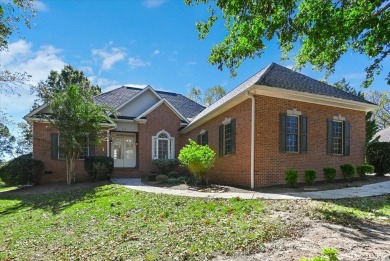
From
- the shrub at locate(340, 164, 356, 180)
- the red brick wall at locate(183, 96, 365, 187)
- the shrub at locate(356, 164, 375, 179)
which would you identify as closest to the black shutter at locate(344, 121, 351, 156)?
the red brick wall at locate(183, 96, 365, 187)

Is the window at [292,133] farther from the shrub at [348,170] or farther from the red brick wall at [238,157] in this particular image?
the shrub at [348,170]

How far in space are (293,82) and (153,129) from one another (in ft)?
30.4

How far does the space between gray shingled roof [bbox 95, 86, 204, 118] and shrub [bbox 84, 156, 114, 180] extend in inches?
171

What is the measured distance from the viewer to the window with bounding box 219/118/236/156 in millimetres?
13328

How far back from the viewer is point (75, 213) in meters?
9.23

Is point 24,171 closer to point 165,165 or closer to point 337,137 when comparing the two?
point 165,165

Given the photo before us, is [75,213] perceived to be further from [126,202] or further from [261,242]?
[261,242]

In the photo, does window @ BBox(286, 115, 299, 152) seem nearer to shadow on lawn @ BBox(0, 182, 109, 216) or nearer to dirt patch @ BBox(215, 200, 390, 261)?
dirt patch @ BBox(215, 200, 390, 261)

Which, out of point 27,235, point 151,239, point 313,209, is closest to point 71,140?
point 27,235

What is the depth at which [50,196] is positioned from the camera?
1270 centimetres

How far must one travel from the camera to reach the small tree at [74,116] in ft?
48.5

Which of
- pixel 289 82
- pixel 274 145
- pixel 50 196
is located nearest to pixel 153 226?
pixel 274 145

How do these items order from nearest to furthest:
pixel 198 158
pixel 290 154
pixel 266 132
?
pixel 266 132
pixel 290 154
pixel 198 158

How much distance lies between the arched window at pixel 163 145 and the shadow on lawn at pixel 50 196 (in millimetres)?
5322
